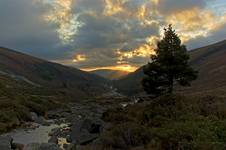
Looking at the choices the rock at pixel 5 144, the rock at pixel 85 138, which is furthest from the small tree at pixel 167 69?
the rock at pixel 5 144

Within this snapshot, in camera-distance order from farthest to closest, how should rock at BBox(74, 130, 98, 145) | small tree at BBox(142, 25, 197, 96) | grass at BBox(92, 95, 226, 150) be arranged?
small tree at BBox(142, 25, 197, 96), rock at BBox(74, 130, 98, 145), grass at BBox(92, 95, 226, 150)

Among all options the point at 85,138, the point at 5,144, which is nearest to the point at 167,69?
the point at 85,138

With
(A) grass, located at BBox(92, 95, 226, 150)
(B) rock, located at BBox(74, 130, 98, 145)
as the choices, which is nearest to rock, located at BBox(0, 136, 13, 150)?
(B) rock, located at BBox(74, 130, 98, 145)

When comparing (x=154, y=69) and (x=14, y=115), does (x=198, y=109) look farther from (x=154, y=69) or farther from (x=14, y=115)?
(x=14, y=115)

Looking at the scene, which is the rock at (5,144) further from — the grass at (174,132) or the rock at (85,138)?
the grass at (174,132)

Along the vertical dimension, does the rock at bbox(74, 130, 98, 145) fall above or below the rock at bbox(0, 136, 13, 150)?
below

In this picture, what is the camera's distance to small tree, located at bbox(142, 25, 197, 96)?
2436 inches

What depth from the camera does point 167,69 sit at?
2403 inches

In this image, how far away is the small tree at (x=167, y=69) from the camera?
6188 cm

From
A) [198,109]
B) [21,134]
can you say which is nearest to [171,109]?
[198,109]

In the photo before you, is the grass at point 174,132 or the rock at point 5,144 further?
the rock at point 5,144

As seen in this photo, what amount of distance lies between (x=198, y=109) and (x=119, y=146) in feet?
33.5

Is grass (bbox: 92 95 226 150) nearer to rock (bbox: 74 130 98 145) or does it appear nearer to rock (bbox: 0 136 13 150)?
rock (bbox: 74 130 98 145)

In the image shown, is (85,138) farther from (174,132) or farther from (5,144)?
(174,132)
